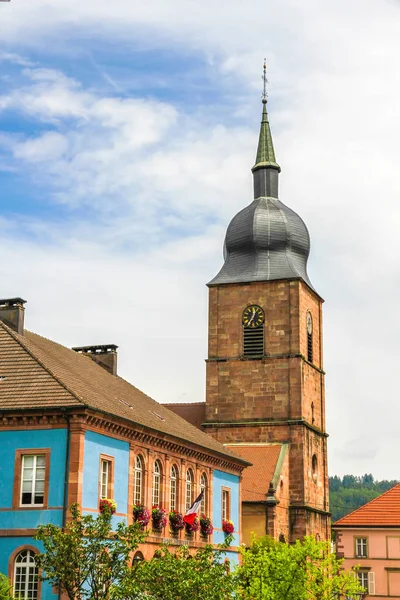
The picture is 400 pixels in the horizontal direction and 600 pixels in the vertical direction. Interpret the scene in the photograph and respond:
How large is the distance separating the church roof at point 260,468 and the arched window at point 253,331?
6797mm

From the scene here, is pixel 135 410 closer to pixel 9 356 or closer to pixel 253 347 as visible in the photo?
pixel 9 356

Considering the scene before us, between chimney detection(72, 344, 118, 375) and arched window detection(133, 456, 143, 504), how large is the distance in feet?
31.2

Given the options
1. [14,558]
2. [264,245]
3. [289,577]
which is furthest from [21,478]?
[264,245]

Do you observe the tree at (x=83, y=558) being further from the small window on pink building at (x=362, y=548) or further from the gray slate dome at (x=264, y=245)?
the small window on pink building at (x=362, y=548)

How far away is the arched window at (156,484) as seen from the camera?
44.5 m

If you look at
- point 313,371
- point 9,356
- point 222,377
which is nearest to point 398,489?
point 313,371

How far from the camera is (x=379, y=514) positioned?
77.0 metres

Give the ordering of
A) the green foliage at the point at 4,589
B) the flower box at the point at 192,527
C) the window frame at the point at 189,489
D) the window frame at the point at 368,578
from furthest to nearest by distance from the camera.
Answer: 1. the window frame at the point at 368,578
2. the window frame at the point at 189,489
3. the flower box at the point at 192,527
4. the green foliage at the point at 4,589

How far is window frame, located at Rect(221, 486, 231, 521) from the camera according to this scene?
5325 cm

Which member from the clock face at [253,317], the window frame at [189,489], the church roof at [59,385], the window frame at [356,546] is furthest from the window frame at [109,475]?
the window frame at [356,546]

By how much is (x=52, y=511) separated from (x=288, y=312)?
38146 millimetres

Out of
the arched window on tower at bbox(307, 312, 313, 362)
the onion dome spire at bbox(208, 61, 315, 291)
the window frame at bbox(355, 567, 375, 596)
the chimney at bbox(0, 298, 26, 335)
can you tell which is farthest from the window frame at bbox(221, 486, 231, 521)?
the window frame at bbox(355, 567, 375, 596)

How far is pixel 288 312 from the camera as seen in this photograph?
72688mm

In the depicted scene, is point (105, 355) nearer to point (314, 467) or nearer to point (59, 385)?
point (59, 385)
